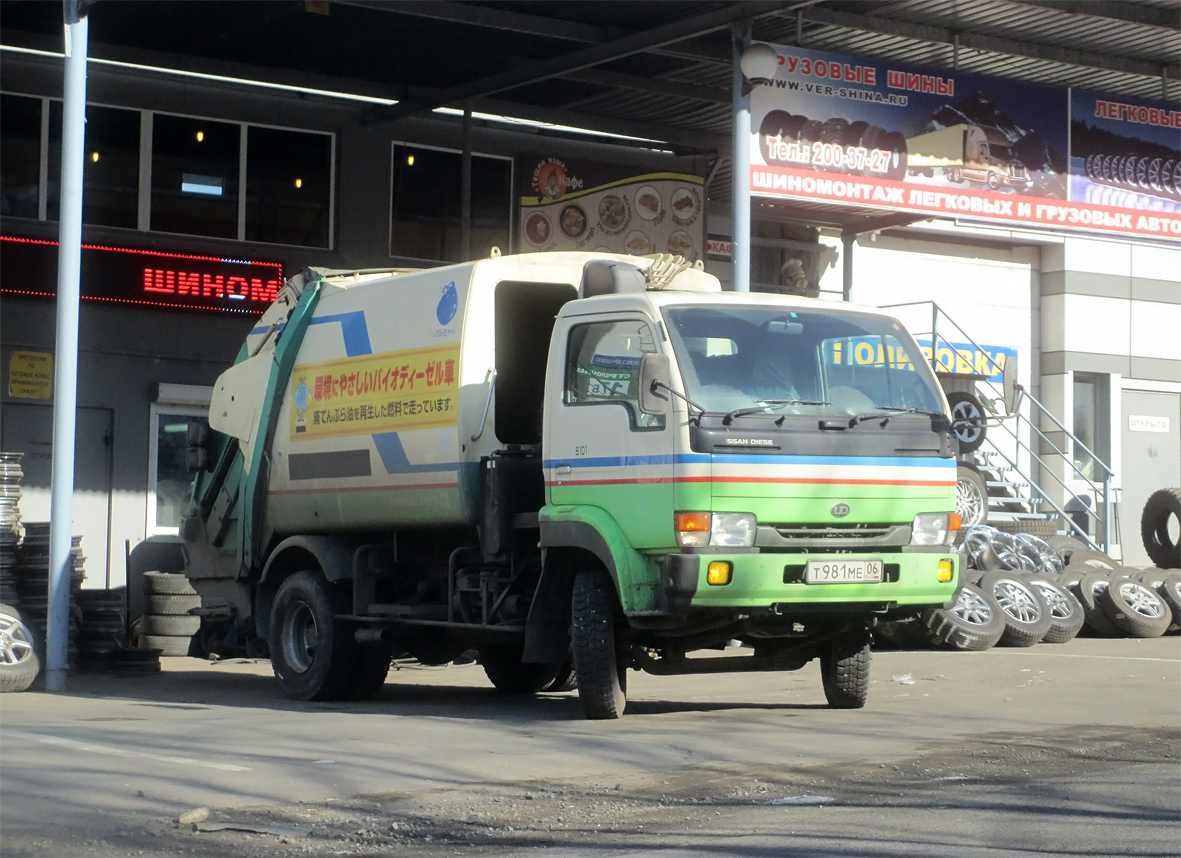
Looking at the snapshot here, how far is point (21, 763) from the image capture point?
8.09 m

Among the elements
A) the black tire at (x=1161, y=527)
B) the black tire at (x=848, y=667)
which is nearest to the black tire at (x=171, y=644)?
the black tire at (x=848, y=667)

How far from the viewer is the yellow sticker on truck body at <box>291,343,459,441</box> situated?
1113 centimetres

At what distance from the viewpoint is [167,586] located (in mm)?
17219

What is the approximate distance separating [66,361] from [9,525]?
8.12 feet

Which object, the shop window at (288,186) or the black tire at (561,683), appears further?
the shop window at (288,186)

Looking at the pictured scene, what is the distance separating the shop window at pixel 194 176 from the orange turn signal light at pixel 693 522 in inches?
451

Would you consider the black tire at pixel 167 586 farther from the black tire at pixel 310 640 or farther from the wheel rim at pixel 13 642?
the black tire at pixel 310 640

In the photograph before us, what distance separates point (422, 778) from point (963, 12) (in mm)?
12466

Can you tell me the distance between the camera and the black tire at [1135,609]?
16859 millimetres

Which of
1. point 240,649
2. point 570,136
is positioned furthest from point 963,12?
point 240,649

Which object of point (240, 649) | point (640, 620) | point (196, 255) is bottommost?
point (240, 649)

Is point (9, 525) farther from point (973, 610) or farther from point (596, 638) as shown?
point (973, 610)

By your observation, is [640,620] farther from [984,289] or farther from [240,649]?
[984,289]

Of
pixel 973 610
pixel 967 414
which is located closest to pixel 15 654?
pixel 973 610
